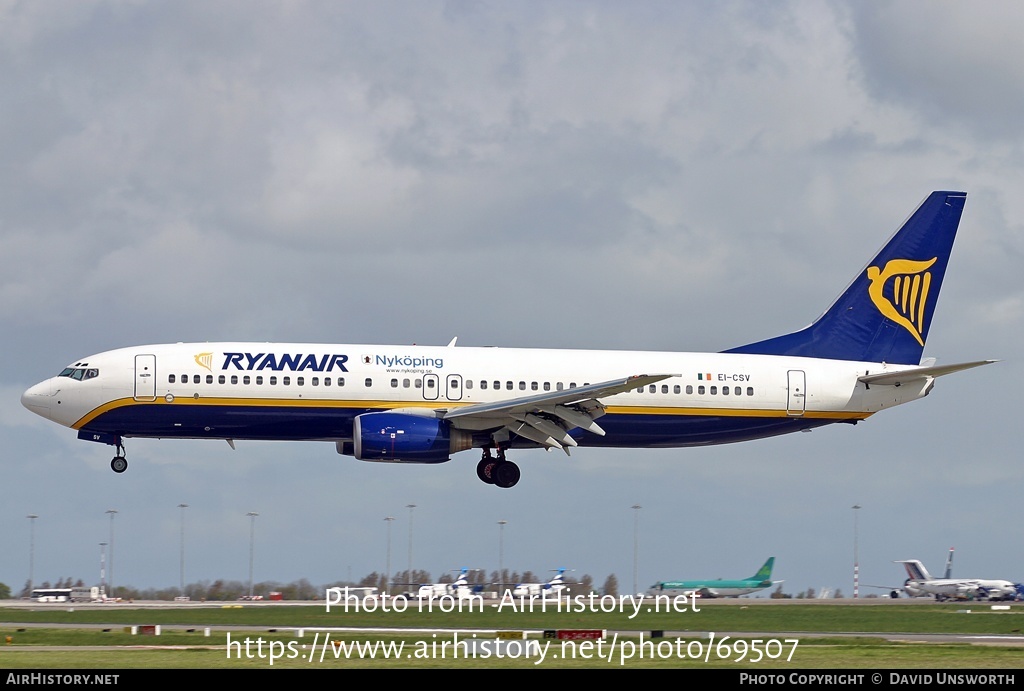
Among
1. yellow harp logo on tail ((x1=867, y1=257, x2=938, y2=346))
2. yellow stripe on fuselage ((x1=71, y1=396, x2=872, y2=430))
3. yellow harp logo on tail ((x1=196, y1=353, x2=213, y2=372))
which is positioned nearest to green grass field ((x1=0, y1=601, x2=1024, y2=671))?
yellow stripe on fuselage ((x1=71, y1=396, x2=872, y2=430))

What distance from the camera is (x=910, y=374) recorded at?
4881 cm

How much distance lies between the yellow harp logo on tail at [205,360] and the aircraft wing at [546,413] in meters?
8.05

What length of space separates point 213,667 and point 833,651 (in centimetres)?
1502

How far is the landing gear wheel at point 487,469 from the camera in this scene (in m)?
48.3

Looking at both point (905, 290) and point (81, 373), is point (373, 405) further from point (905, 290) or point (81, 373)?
point (905, 290)

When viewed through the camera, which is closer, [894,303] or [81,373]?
[81,373]

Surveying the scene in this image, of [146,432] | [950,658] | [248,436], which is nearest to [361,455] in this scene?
[248,436]

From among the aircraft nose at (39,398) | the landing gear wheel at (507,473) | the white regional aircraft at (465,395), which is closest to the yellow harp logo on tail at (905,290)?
the white regional aircraft at (465,395)

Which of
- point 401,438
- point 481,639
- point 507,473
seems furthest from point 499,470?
point 481,639

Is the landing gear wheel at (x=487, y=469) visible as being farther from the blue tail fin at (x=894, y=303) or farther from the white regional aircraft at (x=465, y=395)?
the blue tail fin at (x=894, y=303)

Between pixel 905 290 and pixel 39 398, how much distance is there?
Answer: 33.1 meters

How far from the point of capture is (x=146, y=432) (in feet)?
150

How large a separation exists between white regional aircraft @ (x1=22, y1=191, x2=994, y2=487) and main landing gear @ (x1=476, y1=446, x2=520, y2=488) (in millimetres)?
48
